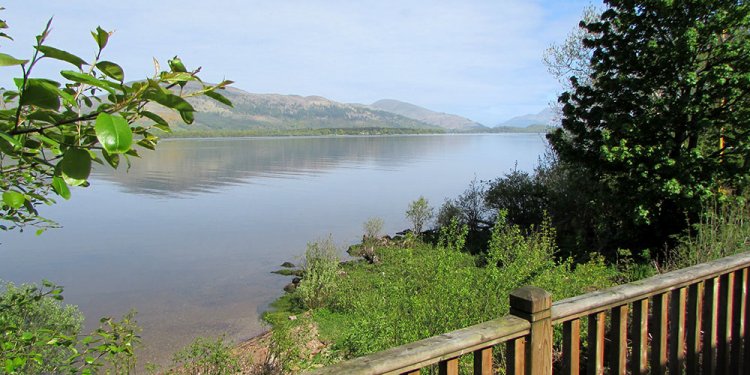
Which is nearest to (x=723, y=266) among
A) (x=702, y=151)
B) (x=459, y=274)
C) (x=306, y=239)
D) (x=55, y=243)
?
(x=459, y=274)

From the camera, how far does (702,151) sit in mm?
11602

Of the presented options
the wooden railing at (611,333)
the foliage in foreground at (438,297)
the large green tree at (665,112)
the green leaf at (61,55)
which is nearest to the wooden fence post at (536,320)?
the wooden railing at (611,333)

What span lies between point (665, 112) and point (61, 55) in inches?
511

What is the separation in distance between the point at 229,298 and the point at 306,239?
25.1 ft

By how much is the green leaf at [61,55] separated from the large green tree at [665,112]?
1184 centimetres

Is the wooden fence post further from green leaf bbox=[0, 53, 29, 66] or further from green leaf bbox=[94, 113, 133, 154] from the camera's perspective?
green leaf bbox=[0, 53, 29, 66]

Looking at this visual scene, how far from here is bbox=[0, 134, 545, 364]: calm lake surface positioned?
13.7 metres

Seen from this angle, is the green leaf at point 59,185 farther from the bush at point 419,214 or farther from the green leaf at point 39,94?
the bush at point 419,214

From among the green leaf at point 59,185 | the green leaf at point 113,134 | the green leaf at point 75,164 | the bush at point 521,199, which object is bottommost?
the bush at point 521,199

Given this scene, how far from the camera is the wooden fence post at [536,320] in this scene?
236 centimetres

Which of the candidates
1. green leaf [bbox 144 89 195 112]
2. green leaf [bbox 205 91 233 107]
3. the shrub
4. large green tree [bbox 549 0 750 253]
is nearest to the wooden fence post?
green leaf [bbox 205 91 233 107]

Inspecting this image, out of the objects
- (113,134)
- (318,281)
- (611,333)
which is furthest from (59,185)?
(318,281)

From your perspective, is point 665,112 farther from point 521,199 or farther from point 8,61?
point 8,61

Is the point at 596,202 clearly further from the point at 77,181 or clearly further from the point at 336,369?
the point at 77,181
